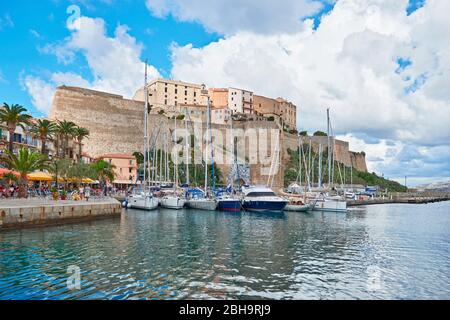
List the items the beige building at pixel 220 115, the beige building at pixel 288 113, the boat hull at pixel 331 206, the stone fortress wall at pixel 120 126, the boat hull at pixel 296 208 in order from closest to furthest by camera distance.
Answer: the boat hull at pixel 296 208 < the boat hull at pixel 331 206 < the stone fortress wall at pixel 120 126 < the beige building at pixel 220 115 < the beige building at pixel 288 113

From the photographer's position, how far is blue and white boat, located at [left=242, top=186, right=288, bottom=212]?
115 ft

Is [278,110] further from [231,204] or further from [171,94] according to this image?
[231,204]

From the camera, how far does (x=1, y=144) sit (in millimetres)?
37188

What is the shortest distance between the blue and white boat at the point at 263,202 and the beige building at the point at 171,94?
55.1 m

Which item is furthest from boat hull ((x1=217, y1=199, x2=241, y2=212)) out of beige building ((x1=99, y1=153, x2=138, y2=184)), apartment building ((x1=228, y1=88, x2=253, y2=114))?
apartment building ((x1=228, y1=88, x2=253, y2=114))

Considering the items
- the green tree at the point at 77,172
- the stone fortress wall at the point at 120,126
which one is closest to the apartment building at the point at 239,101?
the stone fortress wall at the point at 120,126

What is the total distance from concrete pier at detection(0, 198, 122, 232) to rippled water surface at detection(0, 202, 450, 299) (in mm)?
700

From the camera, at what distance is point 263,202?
115ft

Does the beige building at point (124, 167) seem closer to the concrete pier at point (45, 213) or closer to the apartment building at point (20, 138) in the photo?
the apartment building at point (20, 138)

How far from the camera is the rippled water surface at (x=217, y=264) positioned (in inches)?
364

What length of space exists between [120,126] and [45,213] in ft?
166
